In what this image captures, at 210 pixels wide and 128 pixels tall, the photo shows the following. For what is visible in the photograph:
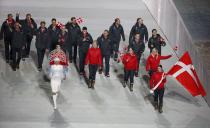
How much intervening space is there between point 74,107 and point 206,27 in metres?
7.12

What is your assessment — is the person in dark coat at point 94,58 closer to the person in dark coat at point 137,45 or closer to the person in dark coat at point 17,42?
the person in dark coat at point 137,45

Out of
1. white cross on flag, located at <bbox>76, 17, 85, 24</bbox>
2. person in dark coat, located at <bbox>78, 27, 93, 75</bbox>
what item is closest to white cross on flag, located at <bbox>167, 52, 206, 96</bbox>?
person in dark coat, located at <bbox>78, 27, 93, 75</bbox>

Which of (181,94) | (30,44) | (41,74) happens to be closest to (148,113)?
(181,94)

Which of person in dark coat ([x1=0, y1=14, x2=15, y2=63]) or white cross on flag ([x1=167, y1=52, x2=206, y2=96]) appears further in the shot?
person in dark coat ([x1=0, y1=14, x2=15, y2=63])

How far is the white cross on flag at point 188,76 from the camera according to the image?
26.8 meters

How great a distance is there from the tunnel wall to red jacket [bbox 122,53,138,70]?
2.55m

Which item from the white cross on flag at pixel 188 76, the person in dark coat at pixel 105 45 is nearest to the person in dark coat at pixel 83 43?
the person in dark coat at pixel 105 45

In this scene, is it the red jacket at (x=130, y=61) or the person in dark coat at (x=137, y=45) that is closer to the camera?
the red jacket at (x=130, y=61)

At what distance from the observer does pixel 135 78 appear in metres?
28.9

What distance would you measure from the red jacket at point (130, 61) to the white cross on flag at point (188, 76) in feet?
4.48

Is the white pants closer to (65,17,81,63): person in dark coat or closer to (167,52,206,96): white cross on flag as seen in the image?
(65,17,81,63): person in dark coat

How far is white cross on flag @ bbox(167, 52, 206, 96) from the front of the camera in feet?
87.9

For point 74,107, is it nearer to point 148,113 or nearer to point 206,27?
point 148,113

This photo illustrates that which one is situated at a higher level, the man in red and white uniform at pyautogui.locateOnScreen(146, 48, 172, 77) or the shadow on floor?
the man in red and white uniform at pyautogui.locateOnScreen(146, 48, 172, 77)
